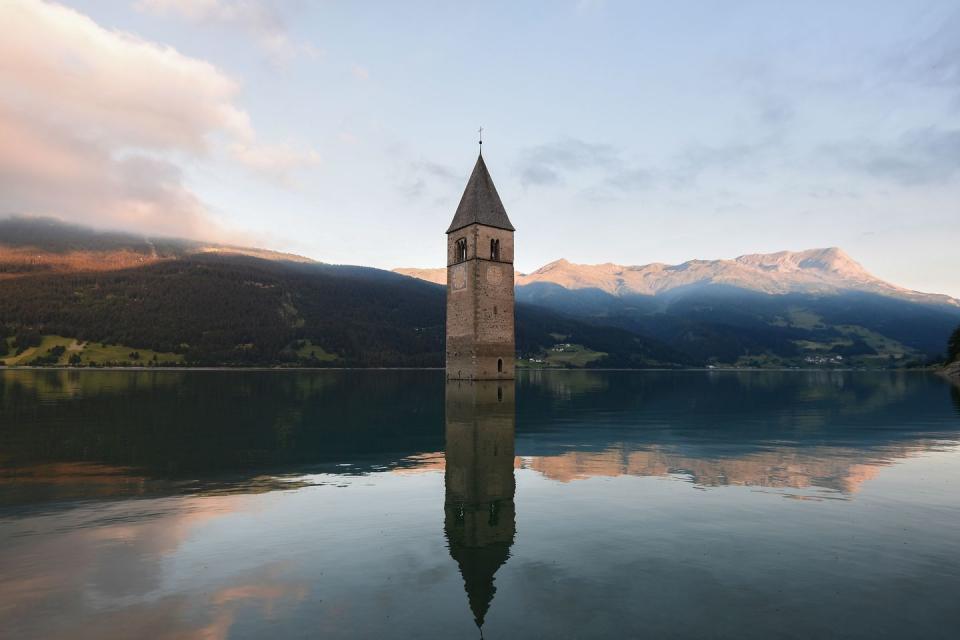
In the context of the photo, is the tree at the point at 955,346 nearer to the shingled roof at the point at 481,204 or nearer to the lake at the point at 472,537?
the shingled roof at the point at 481,204

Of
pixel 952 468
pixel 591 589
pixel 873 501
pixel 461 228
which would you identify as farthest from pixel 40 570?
pixel 461 228

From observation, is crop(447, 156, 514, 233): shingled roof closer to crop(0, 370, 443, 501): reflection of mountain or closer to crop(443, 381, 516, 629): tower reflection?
crop(0, 370, 443, 501): reflection of mountain

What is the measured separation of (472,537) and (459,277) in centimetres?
7123

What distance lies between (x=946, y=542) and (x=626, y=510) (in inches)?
346

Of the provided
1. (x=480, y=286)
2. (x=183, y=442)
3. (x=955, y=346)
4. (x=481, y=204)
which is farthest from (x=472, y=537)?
(x=955, y=346)

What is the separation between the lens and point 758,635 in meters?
10.5

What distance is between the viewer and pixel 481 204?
86.4m

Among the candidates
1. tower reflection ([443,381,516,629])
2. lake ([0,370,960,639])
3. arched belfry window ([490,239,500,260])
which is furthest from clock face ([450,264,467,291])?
lake ([0,370,960,639])

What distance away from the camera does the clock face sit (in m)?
85.4

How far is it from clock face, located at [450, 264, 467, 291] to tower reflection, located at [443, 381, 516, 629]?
38912 mm

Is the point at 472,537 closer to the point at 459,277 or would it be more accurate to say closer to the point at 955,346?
the point at 459,277

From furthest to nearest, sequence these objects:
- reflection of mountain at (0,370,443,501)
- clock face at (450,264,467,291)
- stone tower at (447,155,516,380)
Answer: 1. clock face at (450,264,467,291)
2. stone tower at (447,155,516,380)
3. reflection of mountain at (0,370,443,501)

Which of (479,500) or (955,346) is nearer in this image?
(479,500)

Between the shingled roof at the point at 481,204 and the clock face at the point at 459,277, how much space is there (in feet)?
20.8
